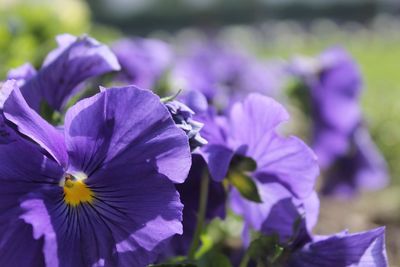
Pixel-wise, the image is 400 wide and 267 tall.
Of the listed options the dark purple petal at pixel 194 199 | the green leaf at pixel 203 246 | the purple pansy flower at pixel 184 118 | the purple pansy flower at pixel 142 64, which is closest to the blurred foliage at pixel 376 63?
the purple pansy flower at pixel 142 64

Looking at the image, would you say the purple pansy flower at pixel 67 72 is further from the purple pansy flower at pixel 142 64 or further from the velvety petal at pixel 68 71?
the purple pansy flower at pixel 142 64

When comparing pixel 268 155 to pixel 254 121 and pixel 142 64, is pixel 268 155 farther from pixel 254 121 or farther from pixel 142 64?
pixel 142 64

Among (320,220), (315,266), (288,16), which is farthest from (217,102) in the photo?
(288,16)

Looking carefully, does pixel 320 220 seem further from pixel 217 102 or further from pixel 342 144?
pixel 217 102

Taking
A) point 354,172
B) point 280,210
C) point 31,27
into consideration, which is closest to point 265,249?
point 280,210

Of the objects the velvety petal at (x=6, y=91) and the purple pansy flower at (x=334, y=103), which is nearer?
the velvety petal at (x=6, y=91)
